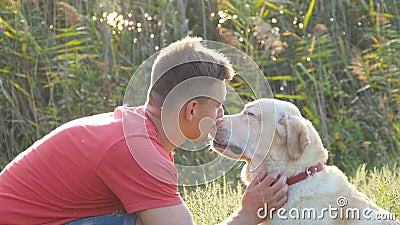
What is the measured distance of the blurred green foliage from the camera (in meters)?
5.88

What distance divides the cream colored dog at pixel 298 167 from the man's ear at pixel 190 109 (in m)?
0.35

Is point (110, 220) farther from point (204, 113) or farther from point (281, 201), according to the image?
point (281, 201)

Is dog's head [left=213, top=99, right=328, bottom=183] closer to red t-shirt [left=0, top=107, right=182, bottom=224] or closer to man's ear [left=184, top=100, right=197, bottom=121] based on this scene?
man's ear [left=184, top=100, right=197, bottom=121]

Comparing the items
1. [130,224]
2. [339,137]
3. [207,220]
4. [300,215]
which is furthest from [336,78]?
[130,224]

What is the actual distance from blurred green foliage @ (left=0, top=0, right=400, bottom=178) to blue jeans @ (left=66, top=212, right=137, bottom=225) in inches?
106

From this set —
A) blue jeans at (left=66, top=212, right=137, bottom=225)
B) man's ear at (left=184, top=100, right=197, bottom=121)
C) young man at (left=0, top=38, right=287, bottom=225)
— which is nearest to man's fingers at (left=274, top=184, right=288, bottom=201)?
young man at (left=0, top=38, right=287, bottom=225)

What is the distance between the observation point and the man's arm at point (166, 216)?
8.92 ft

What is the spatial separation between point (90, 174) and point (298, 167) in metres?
0.93

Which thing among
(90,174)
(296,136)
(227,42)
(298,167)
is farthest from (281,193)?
(227,42)

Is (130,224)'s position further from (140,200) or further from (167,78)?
(167,78)

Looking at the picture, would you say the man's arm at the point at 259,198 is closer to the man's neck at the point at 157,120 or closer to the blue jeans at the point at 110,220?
the blue jeans at the point at 110,220

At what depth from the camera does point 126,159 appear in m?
2.72

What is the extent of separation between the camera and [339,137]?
20.1 ft

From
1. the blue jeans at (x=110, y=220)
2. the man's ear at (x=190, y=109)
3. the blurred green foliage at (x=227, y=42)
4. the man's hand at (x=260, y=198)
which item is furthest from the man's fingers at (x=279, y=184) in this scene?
the blurred green foliage at (x=227, y=42)
